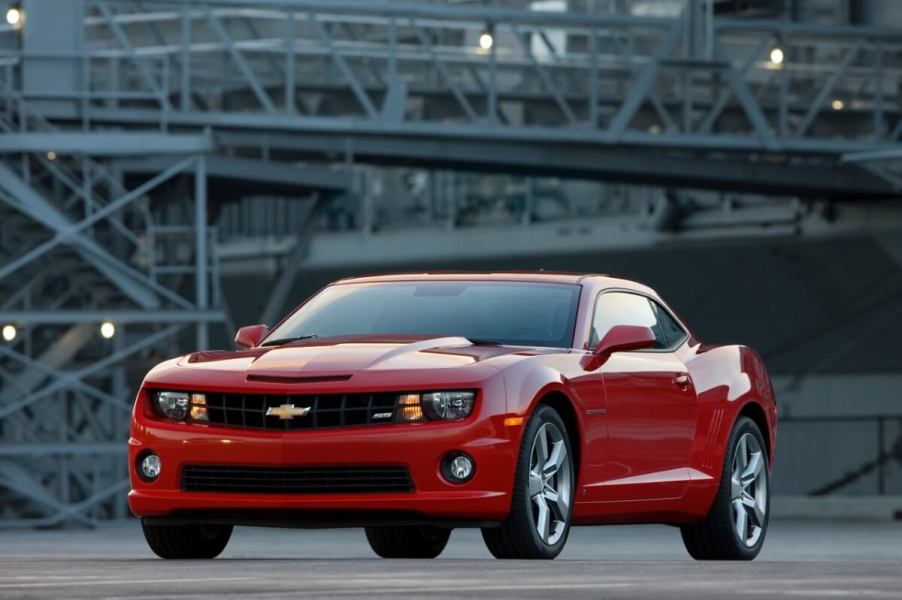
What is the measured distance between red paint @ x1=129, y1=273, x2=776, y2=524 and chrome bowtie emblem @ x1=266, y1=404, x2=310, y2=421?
0.08m

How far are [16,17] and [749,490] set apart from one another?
762 inches

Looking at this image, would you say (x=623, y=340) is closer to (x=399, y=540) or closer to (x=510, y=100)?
(x=399, y=540)

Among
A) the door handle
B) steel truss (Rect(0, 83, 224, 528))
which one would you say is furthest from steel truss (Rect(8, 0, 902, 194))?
the door handle

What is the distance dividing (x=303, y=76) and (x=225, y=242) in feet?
67.6

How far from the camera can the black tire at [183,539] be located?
12289 millimetres

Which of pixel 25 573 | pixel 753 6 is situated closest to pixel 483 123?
pixel 753 6

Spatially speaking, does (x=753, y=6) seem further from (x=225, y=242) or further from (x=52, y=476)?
(x=52, y=476)

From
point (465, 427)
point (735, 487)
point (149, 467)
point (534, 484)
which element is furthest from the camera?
point (735, 487)

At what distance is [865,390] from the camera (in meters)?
50.0

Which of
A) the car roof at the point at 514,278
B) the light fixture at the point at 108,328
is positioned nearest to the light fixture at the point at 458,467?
the car roof at the point at 514,278

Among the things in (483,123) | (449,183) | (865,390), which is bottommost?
(865,390)

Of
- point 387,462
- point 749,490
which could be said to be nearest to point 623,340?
point 387,462

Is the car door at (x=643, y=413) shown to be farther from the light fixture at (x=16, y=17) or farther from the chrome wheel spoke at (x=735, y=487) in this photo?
the light fixture at (x=16, y=17)

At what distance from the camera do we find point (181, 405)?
11898 mm
